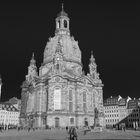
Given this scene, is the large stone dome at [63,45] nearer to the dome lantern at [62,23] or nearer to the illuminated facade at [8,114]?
the dome lantern at [62,23]

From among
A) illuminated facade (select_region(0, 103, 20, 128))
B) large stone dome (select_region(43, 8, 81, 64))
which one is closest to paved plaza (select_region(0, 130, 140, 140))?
large stone dome (select_region(43, 8, 81, 64))

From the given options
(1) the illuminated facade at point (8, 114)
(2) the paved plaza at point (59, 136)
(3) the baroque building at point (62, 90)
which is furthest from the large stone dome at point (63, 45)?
(2) the paved plaza at point (59, 136)

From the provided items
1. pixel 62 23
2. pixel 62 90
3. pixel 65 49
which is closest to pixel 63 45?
pixel 65 49

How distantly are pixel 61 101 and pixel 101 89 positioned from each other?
2402cm

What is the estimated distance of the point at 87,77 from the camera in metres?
98.2

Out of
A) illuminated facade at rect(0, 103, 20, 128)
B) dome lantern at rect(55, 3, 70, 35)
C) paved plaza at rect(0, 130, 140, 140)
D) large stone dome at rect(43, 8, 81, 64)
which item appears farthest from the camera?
illuminated facade at rect(0, 103, 20, 128)

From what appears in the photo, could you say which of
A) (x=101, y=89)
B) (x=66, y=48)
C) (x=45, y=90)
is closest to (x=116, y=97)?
(x=101, y=89)

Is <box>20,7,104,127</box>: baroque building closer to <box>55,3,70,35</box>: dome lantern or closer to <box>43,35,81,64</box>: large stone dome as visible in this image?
<box>43,35,81,64</box>: large stone dome

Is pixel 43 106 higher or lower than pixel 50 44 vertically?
lower

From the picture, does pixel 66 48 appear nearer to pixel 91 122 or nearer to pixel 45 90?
pixel 45 90

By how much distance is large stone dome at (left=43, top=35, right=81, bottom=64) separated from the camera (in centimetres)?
10262

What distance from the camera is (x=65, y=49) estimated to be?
104m

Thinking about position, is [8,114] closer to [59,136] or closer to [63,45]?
[63,45]

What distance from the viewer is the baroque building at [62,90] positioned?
8612cm
